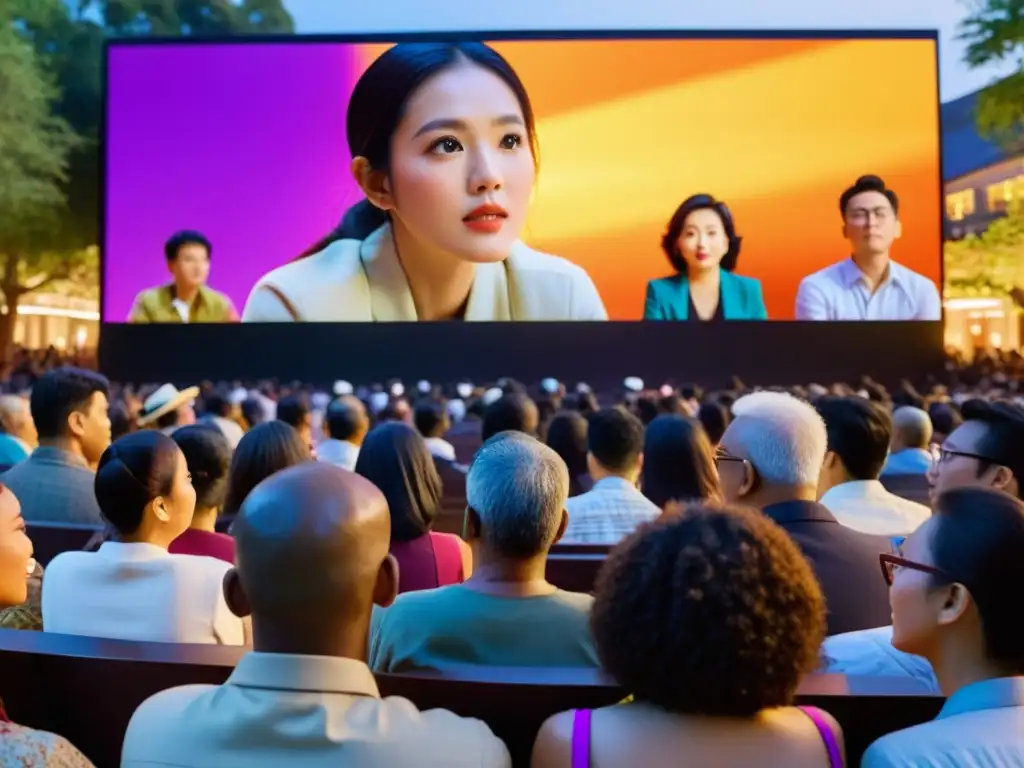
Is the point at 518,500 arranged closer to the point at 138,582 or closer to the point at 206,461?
the point at 138,582

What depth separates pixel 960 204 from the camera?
1634 centimetres

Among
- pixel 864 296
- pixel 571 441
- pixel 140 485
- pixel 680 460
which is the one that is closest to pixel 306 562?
pixel 140 485

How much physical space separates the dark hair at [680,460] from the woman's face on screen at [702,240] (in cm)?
878

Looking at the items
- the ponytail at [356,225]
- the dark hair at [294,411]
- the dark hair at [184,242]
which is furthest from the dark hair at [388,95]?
the dark hair at [294,411]

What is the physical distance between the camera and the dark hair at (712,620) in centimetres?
121

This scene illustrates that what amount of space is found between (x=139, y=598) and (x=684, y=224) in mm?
10400

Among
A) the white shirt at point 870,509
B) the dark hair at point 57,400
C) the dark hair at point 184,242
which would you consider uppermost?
the dark hair at point 184,242

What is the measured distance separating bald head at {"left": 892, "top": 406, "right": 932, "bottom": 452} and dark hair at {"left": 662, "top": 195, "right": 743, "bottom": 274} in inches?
288

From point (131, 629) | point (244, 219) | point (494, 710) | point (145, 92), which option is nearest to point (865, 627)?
point (494, 710)

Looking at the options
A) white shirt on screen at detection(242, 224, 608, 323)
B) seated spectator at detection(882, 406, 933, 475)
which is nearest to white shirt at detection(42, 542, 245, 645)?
seated spectator at detection(882, 406, 933, 475)

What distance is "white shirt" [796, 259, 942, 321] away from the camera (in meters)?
11.8

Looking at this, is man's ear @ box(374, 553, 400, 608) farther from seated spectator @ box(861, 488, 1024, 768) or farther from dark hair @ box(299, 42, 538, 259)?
dark hair @ box(299, 42, 538, 259)

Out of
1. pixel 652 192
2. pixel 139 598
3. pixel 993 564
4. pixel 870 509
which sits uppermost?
pixel 652 192

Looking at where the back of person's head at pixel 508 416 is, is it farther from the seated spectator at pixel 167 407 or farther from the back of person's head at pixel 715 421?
the seated spectator at pixel 167 407
